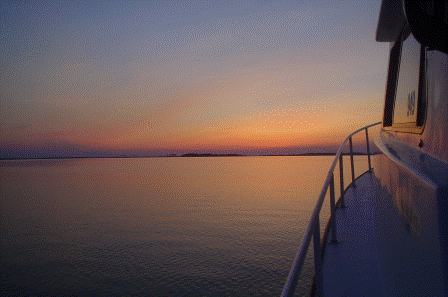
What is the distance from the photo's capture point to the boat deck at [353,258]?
2.22 m

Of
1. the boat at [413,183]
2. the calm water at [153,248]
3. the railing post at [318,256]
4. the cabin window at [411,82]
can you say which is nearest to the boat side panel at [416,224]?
the boat at [413,183]

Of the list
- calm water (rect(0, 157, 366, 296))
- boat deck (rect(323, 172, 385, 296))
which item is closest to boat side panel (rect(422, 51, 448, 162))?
Result: boat deck (rect(323, 172, 385, 296))

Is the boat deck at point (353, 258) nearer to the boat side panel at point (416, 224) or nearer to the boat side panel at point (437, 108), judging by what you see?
the boat side panel at point (416, 224)

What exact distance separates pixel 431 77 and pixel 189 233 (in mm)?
11958

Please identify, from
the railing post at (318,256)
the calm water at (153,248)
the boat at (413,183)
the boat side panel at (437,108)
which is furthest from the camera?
the calm water at (153,248)

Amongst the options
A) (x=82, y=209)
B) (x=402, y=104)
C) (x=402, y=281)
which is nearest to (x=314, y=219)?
(x=402, y=281)

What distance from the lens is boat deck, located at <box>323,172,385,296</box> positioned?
87.5 inches

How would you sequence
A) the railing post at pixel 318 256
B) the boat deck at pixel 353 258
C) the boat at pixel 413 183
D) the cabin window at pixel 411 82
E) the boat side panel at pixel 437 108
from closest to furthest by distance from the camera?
the boat at pixel 413 183
the boat side panel at pixel 437 108
the cabin window at pixel 411 82
the railing post at pixel 318 256
the boat deck at pixel 353 258

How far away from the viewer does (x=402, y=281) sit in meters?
1.45

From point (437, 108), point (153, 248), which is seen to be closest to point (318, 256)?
point (437, 108)

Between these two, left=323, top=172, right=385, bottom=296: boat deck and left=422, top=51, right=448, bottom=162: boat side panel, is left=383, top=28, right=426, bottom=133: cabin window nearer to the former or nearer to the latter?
left=422, top=51, right=448, bottom=162: boat side panel

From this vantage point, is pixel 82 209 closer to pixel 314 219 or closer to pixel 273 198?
pixel 273 198

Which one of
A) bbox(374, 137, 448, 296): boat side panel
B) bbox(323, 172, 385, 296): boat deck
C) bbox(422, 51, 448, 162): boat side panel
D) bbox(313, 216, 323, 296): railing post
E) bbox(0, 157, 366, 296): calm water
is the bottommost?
bbox(0, 157, 366, 296): calm water

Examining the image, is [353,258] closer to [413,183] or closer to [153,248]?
[413,183]
